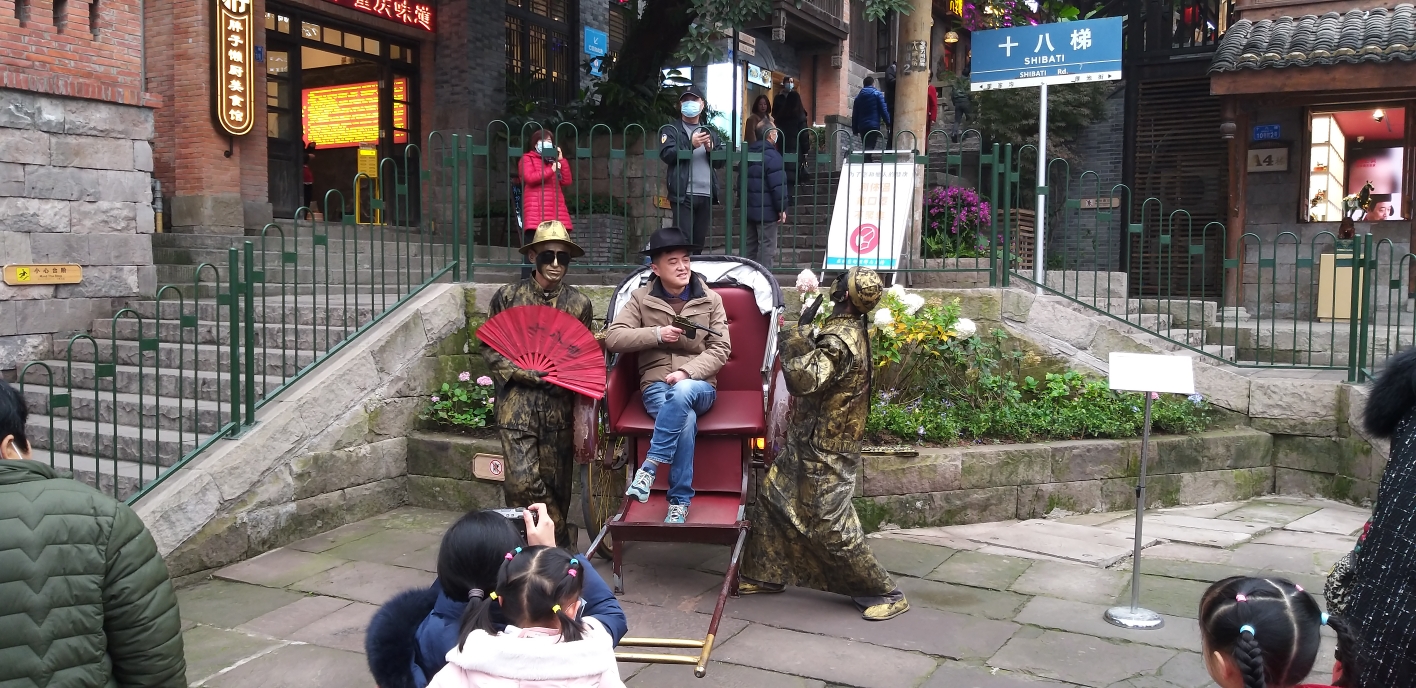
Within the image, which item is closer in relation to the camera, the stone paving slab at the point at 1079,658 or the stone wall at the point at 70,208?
the stone paving slab at the point at 1079,658

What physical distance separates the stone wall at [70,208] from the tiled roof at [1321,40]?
435 inches

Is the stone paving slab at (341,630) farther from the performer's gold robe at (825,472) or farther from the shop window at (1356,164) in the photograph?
the shop window at (1356,164)

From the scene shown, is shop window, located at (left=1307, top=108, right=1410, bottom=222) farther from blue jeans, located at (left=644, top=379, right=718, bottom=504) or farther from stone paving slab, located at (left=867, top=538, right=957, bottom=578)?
blue jeans, located at (left=644, top=379, right=718, bottom=504)

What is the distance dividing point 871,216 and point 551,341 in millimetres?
3861

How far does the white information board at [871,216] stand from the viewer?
827 centimetres

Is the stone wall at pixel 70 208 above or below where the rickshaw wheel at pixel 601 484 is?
above

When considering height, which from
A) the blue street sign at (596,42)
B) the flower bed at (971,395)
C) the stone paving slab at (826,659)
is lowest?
the stone paving slab at (826,659)

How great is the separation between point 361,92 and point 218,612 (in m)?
10.00

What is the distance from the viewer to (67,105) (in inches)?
290

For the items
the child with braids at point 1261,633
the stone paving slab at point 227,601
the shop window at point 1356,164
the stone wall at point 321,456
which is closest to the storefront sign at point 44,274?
the stone wall at point 321,456

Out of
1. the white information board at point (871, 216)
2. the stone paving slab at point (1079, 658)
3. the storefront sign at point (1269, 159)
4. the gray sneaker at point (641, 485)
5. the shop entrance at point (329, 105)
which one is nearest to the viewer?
the stone paving slab at point (1079, 658)

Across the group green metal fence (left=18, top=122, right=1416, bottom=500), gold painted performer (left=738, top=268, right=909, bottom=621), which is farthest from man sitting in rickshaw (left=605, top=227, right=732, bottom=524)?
green metal fence (left=18, top=122, right=1416, bottom=500)

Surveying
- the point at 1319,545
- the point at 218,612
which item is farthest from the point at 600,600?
the point at 1319,545

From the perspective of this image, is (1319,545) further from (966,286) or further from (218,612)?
(218,612)
